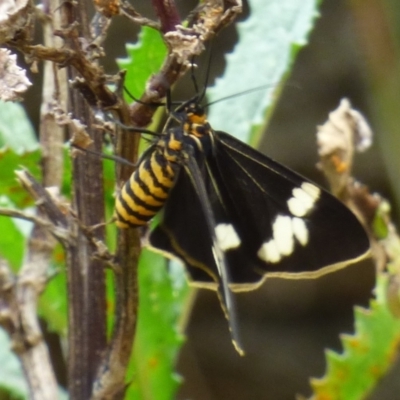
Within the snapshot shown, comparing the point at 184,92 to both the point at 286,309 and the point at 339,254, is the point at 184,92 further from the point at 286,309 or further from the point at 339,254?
the point at 339,254

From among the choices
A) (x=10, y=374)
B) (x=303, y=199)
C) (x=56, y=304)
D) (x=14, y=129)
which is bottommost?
(x=10, y=374)

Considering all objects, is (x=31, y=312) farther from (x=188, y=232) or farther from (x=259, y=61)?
(x=259, y=61)

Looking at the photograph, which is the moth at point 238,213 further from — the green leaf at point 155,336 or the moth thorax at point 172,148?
the green leaf at point 155,336

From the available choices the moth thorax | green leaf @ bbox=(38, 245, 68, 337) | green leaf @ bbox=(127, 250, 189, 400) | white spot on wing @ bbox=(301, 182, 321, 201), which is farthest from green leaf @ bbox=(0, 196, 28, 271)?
white spot on wing @ bbox=(301, 182, 321, 201)

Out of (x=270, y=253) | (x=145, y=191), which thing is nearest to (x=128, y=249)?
(x=145, y=191)

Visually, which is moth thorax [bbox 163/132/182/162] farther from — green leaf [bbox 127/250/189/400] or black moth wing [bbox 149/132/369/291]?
green leaf [bbox 127/250/189/400]

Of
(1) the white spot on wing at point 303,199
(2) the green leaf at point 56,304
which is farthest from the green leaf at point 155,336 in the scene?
(1) the white spot on wing at point 303,199
